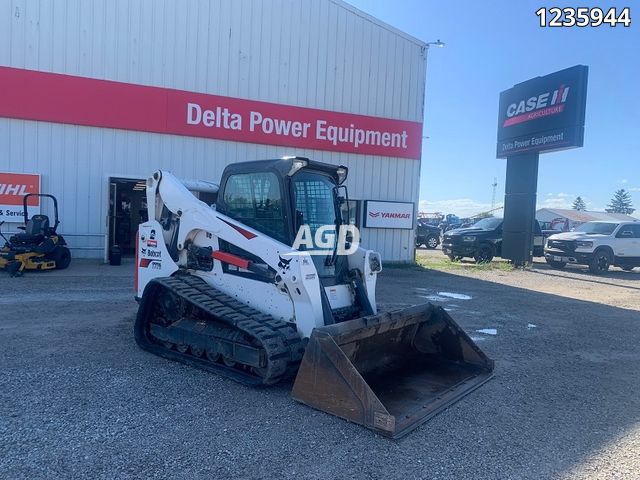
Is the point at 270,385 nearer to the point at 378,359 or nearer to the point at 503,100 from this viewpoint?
the point at 378,359

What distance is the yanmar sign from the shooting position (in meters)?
16.7

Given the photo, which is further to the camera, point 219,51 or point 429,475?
point 219,51

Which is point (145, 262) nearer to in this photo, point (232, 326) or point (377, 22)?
point (232, 326)

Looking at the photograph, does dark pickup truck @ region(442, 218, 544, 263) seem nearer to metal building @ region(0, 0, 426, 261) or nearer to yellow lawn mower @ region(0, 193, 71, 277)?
metal building @ region(0, 0, 426, 261)

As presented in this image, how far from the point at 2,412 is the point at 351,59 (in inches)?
587

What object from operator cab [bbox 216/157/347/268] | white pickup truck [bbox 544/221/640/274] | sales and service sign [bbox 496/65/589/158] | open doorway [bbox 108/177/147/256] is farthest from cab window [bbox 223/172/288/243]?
white pickup truck [bbox 544/221/640/274]

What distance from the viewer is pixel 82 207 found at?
45.5 feet

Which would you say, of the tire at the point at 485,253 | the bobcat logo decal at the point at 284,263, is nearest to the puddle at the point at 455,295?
the bobcat logo decal at the point at 284,263

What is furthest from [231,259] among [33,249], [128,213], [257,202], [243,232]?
[128,213]

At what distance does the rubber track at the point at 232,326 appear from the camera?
4605 mm

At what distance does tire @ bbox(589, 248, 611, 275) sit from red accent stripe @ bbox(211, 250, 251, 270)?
53.3 feet

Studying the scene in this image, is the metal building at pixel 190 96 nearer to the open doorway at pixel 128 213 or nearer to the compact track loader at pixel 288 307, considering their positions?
the open doorway at pixel 128 213

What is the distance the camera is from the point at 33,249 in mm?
11648


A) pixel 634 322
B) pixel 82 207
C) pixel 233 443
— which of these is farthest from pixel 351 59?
pixel 233 443
